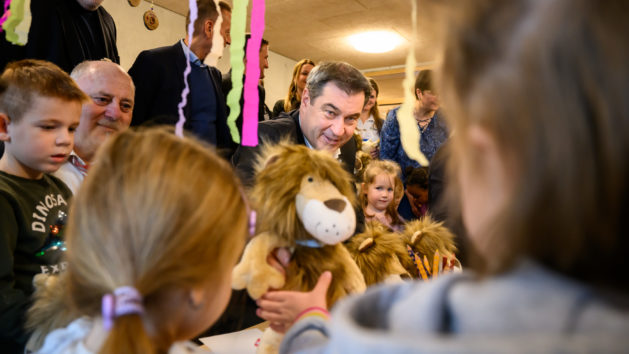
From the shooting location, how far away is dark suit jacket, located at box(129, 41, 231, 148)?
1.66 m

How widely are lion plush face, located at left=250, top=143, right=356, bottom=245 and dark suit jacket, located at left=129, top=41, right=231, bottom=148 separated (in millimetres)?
906

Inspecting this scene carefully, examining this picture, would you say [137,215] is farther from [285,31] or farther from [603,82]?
[285,31]

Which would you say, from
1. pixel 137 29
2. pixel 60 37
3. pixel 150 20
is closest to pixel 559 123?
pixel 60 37

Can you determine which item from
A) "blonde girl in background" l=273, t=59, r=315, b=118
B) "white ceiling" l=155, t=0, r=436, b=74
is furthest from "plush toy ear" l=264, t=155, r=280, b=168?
"white ceiling" l=155, t=0, r=436, b=74

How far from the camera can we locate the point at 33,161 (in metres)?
0.94

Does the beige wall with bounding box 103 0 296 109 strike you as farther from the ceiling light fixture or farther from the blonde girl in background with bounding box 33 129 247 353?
the blonde girl in background with bounding box 33 129 247 353

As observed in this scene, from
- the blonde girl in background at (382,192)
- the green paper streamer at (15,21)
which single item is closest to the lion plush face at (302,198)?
the green paper streamer at (15,21)

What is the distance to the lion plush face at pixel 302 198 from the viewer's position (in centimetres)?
82

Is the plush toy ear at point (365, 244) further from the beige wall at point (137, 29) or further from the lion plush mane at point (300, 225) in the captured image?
the beige wall at point (137, 29)

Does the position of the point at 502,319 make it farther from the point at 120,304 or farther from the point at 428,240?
the point at 428,240

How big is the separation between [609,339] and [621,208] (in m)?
0.09

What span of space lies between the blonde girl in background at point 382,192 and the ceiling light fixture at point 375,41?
2.67m

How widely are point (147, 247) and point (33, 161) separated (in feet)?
2.07

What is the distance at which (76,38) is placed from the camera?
4.59ft
